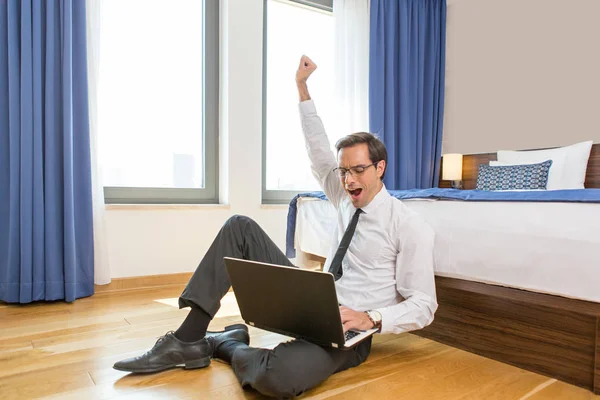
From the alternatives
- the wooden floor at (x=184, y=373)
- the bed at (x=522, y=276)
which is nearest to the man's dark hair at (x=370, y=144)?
the bed at (x=522, y=276)

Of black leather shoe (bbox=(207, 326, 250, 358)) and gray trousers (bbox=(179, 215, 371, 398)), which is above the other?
gray trousers (bbox=(179, 215, 371, 398))

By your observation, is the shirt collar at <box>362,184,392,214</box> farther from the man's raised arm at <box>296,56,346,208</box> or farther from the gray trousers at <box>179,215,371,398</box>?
the gray trousers at <box>179,215,371,398</box>

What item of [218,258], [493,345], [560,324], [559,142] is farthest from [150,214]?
[559,142]

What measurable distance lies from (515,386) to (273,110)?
8.66ft

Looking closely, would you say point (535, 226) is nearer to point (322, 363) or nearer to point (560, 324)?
point (560, 324)

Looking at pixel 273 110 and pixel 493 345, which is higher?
pixel 273 110

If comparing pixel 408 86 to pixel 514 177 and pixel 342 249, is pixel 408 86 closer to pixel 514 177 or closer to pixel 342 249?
pixel 514 177

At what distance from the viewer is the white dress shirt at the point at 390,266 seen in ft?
4.43

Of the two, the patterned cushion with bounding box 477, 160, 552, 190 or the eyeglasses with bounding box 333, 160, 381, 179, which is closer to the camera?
the eyeglasses with bounding box 333, 160, 381, 179

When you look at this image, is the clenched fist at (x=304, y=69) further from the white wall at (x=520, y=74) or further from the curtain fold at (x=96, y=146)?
the white wall at (x=520, y=74)

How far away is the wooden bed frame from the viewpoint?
1.31 m

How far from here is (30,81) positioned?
7.52 feet

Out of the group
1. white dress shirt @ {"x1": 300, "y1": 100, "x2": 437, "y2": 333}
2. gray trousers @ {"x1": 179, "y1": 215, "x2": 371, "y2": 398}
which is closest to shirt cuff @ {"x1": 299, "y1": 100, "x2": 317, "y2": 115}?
white dress shirt @ {"x1": 300, "y1": 100, "x2": 437, "y2": 333}

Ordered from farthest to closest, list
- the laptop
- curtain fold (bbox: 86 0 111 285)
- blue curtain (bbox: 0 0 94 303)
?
curtain fold (bbox: 86 0 111 285) → blue curtain (bbox: 0 0 94 303) → the laptop
